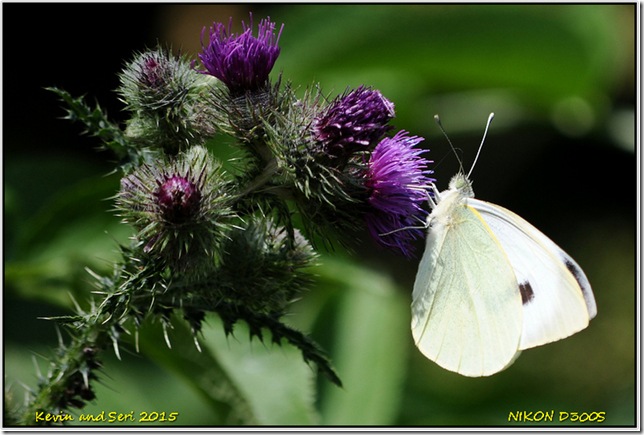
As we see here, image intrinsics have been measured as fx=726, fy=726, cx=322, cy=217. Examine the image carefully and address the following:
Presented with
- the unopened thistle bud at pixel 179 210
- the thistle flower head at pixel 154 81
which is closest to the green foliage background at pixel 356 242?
the thistle flower head at pixel 154 81

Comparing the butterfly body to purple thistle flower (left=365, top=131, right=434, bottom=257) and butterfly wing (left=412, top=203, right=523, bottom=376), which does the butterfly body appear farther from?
purple thistle flower (left=365, top=131, right=434, bottom=257)

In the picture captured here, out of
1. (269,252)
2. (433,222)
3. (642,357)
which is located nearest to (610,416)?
(642,357)

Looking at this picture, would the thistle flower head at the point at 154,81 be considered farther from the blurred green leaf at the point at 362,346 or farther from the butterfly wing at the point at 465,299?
the blurred green leaf at the point at 362,346

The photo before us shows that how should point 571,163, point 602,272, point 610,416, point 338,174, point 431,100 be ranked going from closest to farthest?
point 338,174, point 610,416, point 431,100, point 602,272, point 571,163

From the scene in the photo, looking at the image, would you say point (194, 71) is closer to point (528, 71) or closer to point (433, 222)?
point (433, 222)

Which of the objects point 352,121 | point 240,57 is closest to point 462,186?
point 352,121

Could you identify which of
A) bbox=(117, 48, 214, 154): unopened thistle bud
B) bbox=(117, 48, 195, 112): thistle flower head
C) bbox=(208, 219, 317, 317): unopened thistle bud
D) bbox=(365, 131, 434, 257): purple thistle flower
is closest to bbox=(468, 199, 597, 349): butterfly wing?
bbox=(365, 131, 434, 257): purple thistle flower

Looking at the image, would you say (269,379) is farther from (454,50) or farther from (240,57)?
(454,50)
